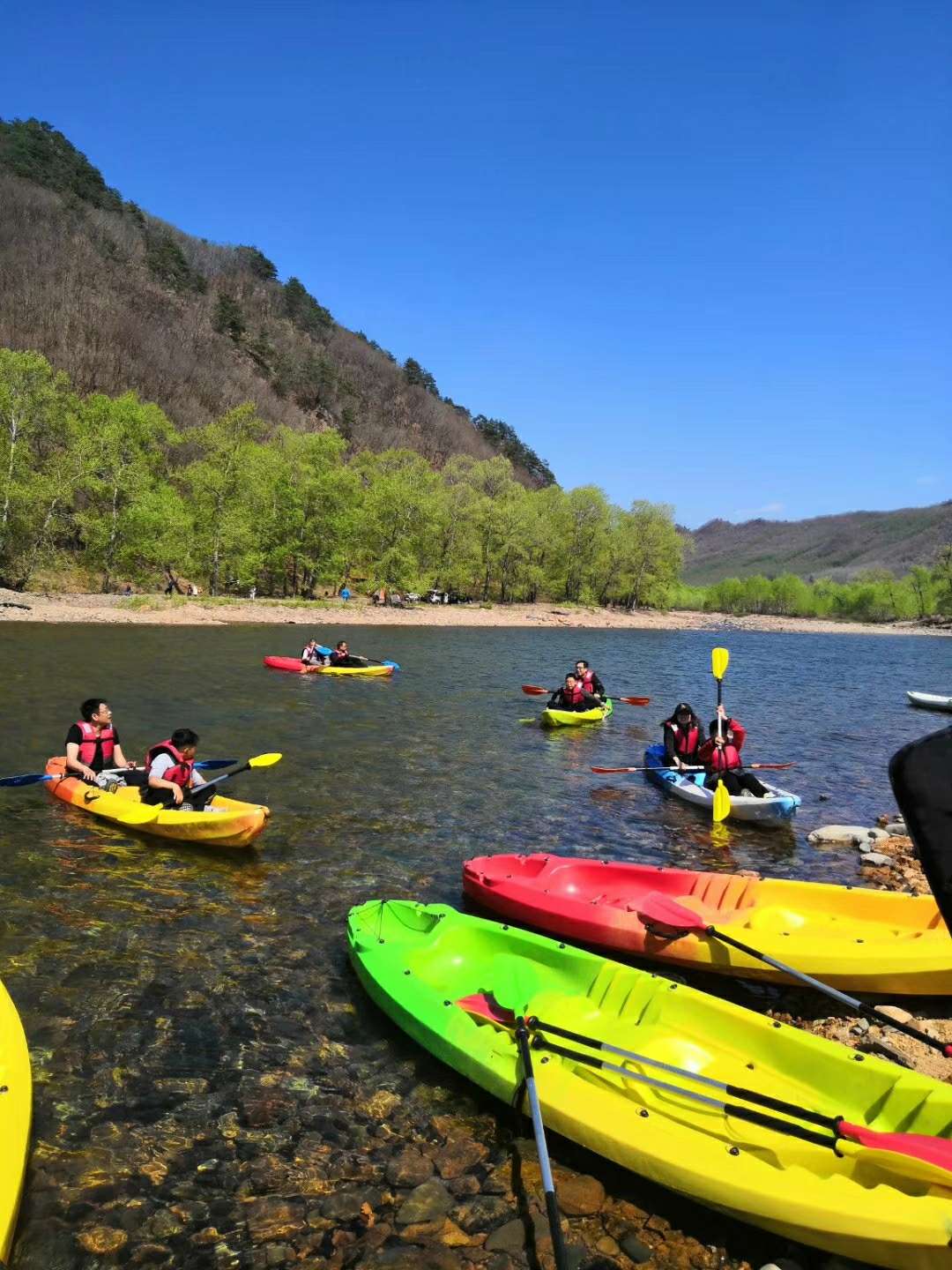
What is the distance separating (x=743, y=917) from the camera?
707cm

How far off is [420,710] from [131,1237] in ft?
51.7

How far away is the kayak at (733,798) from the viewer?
10.7 metres

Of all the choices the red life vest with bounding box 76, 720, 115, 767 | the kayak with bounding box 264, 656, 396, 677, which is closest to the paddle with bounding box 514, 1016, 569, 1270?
the red life vest with bounding box 76, 720, 115, 767

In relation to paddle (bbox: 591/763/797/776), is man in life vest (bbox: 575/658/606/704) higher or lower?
higher

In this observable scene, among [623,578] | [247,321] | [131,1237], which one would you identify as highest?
[247,321]

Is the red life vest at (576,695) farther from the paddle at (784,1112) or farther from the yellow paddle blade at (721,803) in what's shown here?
the paddle at (784,1112)

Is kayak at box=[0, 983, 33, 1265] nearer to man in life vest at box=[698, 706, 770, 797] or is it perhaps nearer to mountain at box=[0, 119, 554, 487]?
man in life vest at box=[698, 706, 770, 797]

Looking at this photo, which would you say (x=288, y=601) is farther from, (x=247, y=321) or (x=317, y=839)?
(x=247, y=321)

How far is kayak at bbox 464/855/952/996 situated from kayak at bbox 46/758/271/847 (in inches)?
103

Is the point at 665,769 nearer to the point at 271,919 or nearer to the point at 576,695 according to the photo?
the point at 576,695

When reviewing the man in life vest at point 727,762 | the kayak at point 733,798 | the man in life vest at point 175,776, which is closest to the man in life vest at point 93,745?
the man in life vest at point 175,776

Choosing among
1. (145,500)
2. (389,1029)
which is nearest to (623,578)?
(145,500)

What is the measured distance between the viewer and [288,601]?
50656 millimetres

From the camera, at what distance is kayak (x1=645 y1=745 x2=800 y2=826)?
35.2 feet
